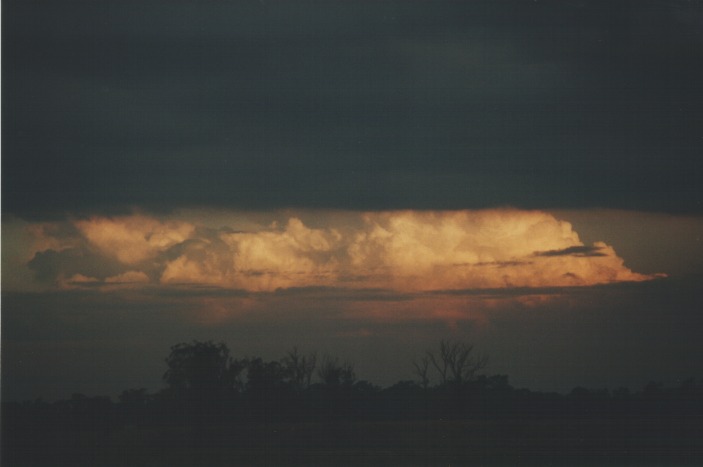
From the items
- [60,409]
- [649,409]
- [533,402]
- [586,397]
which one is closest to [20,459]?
[60,409]

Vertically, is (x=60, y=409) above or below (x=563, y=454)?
above

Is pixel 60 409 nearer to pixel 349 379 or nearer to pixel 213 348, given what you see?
pixel 213 348

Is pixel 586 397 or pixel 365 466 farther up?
pixel 586 397

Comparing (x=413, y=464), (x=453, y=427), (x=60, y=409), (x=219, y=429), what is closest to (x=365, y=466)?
(x=413, y=464)

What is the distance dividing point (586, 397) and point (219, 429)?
293 inches

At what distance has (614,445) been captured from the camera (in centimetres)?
1659

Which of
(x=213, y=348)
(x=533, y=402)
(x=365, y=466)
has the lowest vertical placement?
(x=365, y=466)

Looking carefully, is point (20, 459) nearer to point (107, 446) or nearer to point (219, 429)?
point (107, 446)

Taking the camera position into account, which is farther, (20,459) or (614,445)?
(614,445)

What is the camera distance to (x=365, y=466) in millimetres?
15672

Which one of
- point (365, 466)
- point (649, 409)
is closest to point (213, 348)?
point (365, 466)

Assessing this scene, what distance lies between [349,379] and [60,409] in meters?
5.67

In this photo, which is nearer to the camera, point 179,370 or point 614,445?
point 179,370

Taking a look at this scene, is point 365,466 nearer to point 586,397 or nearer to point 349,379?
point 349,379
